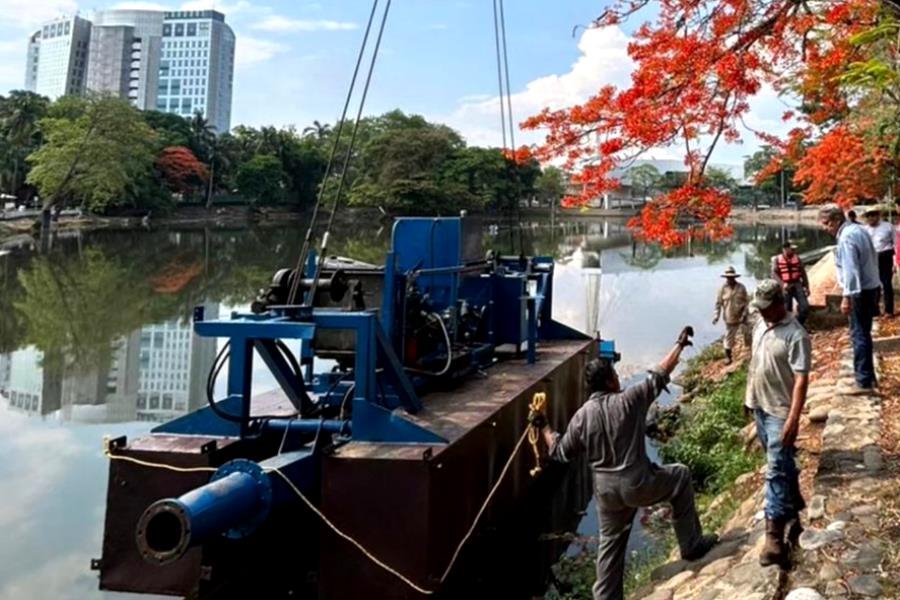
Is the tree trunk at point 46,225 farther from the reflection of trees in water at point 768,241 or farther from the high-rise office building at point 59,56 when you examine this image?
the high-rise office building at point 59,56

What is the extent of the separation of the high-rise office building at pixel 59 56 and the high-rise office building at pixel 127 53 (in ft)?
5.74

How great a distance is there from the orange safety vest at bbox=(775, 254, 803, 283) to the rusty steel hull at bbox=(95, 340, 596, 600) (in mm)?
4786

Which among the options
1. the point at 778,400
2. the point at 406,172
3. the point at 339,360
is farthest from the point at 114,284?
the point at 406,172

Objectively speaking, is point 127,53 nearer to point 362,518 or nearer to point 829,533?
point 362,518

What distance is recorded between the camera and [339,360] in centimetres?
636

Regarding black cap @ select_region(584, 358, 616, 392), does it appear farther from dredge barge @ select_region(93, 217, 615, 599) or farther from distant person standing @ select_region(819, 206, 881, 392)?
distant person standing @ select_region(819, 206, 881, 392)

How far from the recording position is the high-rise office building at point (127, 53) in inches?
4788

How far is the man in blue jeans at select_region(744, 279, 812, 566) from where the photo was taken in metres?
3.92

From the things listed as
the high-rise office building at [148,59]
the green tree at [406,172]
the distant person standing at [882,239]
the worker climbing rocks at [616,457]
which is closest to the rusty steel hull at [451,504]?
the worker climbing rocks at [616,457]

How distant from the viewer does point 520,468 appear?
22.0 feet

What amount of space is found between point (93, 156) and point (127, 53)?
293 feet

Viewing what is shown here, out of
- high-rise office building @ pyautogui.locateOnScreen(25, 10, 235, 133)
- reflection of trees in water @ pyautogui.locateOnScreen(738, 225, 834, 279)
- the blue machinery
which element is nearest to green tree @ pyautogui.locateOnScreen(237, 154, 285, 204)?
reflection of trees in water @ pyautogui.locateOnScreen(738, 225, 834, 279)

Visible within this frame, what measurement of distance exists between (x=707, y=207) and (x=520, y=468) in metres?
4.83

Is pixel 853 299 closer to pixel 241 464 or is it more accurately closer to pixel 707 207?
pixel 707 207
